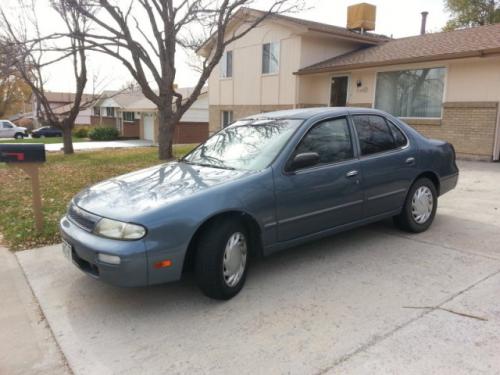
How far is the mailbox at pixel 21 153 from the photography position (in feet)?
15.9

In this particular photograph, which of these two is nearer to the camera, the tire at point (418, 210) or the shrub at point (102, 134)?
the tire at point (418, 210)

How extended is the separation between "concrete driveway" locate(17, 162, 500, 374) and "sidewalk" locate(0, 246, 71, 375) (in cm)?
8

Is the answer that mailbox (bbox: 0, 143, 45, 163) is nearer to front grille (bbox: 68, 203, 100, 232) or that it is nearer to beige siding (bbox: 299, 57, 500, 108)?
front grille (bbox: 68, 203, 100, 232)

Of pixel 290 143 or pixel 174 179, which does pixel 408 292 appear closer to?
pixel 290 143

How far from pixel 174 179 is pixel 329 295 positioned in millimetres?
1748

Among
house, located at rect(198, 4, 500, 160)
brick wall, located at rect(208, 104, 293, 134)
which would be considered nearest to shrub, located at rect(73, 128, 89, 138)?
brick wall, located at rect(208, 104, 293, 134)

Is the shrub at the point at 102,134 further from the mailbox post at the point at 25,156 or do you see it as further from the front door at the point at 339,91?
the mailbox post at the point at 25,156

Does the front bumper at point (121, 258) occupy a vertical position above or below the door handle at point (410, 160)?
below

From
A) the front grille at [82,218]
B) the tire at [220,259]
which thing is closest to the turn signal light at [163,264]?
the tire at [220,259]

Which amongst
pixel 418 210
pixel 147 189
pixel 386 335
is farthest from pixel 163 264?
pixel 418 210

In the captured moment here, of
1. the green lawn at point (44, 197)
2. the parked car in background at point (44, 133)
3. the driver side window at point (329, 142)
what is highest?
the driver side window at point (329, 142)

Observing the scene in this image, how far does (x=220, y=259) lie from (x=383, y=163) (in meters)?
2.38

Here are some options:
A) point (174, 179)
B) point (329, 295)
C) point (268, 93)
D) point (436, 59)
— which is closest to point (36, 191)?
point (174, 179)

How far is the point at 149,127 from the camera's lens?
115 ft
